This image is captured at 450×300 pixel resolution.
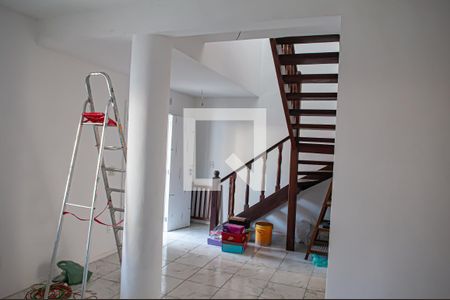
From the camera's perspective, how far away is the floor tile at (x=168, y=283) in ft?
7.10

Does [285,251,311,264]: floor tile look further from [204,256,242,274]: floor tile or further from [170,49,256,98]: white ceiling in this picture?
[170,49,256,98]: white ceiling

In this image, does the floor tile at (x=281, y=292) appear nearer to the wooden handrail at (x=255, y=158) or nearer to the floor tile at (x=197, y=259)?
the floor tile at (x=197, y=259)

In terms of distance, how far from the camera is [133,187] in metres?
2.34

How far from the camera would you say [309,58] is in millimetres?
3283

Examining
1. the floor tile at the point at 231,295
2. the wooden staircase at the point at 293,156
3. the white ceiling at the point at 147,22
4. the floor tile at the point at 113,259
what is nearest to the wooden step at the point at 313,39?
the wooden staircase at the point at 293,156

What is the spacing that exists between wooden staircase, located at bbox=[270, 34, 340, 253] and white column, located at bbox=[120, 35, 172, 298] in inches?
52.4

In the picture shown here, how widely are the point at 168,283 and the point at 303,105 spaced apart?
3737 millimetres

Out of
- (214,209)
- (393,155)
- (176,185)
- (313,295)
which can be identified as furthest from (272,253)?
(393,155)

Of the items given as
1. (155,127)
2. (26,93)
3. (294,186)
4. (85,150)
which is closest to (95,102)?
(85,150)

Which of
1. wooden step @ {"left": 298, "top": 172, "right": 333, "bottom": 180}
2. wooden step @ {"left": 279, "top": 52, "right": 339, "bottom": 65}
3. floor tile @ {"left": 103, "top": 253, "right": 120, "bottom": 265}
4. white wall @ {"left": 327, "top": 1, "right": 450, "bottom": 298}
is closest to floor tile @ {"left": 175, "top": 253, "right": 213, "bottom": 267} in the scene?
floor tile @ {"left": 103, "top": 253, "right": 120, "bottom": 265}

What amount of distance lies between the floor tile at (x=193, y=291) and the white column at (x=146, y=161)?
231 mm

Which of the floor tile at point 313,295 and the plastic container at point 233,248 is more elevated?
the floor tile at point 313,295

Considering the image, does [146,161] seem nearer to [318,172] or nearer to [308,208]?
[318,172]

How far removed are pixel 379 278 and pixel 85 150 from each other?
3.07 m
